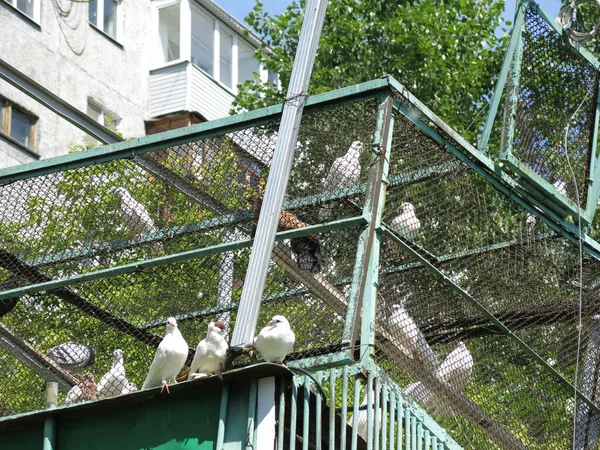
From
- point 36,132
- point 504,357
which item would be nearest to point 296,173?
point 504,357

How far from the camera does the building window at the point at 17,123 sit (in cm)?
3731

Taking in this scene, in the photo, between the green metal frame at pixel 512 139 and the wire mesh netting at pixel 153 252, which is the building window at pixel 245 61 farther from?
the wire mesh netting at pixel 153 252

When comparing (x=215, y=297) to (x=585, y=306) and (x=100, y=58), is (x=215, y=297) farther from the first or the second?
(x=100, y=58)

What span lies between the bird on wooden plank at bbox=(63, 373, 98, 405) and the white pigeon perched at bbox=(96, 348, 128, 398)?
85mm

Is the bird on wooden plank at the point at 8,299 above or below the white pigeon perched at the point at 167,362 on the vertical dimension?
above

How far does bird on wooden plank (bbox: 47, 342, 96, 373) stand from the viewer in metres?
12.6

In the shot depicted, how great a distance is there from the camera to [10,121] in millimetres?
37500

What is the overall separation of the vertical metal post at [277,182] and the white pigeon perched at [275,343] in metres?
0.12

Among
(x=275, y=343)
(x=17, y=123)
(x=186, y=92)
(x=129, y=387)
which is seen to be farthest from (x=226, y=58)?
(x=275, y=343)

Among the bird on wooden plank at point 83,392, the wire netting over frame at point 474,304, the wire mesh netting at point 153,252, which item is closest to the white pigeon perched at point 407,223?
the wire netting over frame at point 474,304

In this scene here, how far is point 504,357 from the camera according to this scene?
492 inches

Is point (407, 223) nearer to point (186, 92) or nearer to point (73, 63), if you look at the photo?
point (186, 92)

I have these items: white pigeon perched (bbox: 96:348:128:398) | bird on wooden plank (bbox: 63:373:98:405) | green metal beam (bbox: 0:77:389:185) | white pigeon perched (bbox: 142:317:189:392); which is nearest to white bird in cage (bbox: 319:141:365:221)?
green metal beam (bbox: 0:77:389:185)

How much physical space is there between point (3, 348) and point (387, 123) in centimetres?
443
